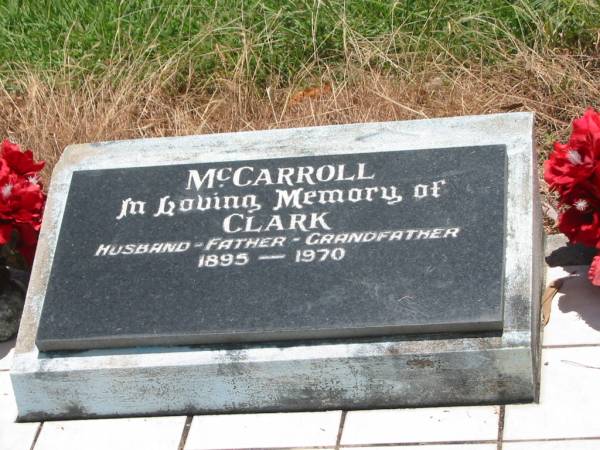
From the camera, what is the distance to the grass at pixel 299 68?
4.46 metres

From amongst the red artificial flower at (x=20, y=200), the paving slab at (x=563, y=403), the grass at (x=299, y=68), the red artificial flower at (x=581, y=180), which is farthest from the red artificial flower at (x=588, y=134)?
the red artificial flower at (x=20, y=200)

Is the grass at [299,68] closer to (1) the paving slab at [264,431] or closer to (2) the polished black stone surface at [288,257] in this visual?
(2) the polished black stone surface at [288,257]

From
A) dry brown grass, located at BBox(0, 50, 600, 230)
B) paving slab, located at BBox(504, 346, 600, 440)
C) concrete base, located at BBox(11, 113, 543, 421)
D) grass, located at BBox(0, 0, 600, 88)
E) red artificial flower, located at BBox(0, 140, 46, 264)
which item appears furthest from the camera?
grass, located at BBox(0, 0, 600, 88)

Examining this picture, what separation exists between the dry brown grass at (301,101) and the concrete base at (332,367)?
90 cm

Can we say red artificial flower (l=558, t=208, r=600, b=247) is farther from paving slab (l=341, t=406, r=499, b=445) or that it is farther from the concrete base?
paving slab (l=341, t=406, r=499, b=445)

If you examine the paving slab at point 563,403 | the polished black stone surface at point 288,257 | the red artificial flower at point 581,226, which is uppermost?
the polished black stone surface at point 288,257

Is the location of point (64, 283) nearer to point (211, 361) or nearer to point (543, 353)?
point (211, 361)

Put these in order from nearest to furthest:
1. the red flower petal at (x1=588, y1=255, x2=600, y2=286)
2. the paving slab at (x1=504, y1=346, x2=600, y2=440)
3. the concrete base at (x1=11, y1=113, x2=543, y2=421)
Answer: the paving slab at (x1=504, y1=346, x2=600, y2=440) → the concrete base at (x1=11, y1=113, x2=543, y2=421) → the red flower petal at (x1=588, y1=255, x2=600, y2=286)

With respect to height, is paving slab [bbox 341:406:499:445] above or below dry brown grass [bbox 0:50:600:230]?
above

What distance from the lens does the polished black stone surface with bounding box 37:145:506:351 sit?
122 inches

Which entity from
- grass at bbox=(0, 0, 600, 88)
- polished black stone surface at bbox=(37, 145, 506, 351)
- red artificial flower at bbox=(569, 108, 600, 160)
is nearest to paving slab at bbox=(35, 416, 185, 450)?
polished black stone surface at bbox=(37, 145, 506, 351)

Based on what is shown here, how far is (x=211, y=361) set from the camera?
10.3 ft

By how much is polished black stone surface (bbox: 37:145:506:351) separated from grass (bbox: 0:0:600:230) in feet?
3.29

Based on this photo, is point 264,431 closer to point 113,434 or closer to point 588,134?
point 113,434
